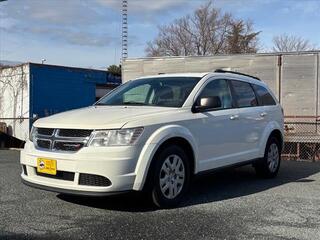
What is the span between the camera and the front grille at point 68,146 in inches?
232

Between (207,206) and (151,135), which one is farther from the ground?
(151,135)

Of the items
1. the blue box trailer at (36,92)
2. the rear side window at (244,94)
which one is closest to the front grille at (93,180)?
the rear side window at (244,94)

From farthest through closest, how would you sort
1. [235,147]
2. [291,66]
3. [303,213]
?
[291,66] → [235,147] → [303,213]

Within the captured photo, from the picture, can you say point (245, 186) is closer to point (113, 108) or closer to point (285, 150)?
point (113, 108)

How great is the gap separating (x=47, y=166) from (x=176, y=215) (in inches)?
64.1

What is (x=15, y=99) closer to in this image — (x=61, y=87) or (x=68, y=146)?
(x=61, y=87)

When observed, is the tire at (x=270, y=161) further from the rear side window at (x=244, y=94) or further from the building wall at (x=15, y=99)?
the building wall at (x=15, y=99)

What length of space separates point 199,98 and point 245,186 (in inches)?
77.0

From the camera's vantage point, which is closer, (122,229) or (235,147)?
(122,229)

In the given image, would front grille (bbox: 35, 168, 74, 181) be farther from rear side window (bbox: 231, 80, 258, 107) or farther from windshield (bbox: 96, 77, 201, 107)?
rear side window (bbox: 231, 80, 258, 107)

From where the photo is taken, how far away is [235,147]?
7695 mm

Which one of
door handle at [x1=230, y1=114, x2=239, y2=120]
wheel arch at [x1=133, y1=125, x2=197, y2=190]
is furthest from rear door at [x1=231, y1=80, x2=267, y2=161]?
wheel arch at [x1=133, y1=125, x2=197, y2=190]

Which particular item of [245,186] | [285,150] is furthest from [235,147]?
[285,150]

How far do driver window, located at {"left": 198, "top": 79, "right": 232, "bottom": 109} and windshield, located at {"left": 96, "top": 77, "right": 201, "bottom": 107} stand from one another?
21cm
